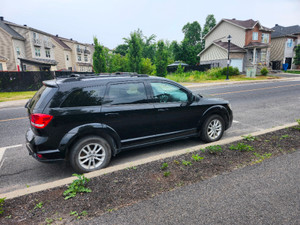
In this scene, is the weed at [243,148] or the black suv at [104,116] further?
the weed at [243,148]

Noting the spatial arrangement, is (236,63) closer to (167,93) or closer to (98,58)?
(98,58)

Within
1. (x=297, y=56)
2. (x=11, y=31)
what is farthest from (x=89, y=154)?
(x=297, y=56)

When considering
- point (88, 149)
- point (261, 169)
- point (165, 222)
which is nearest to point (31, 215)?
point (88, 149)

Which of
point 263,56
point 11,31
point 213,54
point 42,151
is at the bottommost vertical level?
point 42,151

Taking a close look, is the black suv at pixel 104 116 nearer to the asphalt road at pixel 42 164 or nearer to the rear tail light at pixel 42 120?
the rear tail light at pixel 42 120

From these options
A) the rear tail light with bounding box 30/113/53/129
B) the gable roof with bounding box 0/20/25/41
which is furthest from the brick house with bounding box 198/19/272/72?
the gable roof with bounding box 0/20/25/41

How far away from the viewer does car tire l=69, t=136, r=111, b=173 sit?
357 centimetres

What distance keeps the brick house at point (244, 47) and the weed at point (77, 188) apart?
31.1m

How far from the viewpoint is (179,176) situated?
3.28m

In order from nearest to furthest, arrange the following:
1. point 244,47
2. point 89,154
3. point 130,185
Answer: point 130,185
point 89,154
point 244,47

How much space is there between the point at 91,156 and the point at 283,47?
47775mm

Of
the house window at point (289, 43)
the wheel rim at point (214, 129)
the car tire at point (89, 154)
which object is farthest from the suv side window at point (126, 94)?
the house window at point (289, 43)

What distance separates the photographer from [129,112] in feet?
13.0

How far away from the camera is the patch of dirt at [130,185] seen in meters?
2.52
